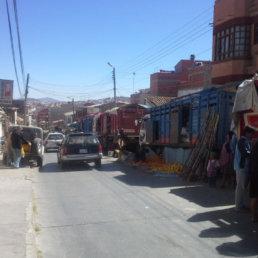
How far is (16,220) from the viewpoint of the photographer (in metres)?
5.36

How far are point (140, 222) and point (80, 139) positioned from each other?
8185 mm

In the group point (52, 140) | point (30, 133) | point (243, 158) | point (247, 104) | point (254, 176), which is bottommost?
point (52, 140)

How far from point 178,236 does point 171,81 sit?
127 ft

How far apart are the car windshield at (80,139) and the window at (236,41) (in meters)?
9.17

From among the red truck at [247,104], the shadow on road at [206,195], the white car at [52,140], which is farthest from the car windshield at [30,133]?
the white car at [52,140]

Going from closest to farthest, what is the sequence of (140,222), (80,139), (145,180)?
(140,222) < (145,180) < (80,139)

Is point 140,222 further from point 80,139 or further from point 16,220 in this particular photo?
point 80,139

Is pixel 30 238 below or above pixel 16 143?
below

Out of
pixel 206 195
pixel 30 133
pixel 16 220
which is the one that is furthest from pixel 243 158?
pixel 30 133

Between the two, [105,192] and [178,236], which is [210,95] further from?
[178,236]

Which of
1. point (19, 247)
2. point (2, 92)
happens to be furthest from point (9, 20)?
point (2, 92)

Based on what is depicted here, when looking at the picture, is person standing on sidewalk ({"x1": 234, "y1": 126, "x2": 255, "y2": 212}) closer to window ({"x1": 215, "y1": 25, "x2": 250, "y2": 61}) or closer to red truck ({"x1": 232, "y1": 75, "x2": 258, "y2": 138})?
red truck ({"x1": 232, "y1": 75, "x2": 258, "y2": 138})

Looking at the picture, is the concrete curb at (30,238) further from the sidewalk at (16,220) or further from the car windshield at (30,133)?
the car windshield at (30,133)

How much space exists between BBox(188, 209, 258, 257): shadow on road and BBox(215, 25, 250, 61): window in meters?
12.0
